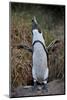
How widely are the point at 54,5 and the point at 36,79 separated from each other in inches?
27.2

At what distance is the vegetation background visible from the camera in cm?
212

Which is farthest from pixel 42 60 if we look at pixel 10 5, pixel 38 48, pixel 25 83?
pixel 10 5

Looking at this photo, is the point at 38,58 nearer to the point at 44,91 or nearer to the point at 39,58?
the point at 39,58

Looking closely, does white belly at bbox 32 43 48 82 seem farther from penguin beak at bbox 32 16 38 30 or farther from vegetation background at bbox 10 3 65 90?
penguin beak at bbox 32 16 38 30

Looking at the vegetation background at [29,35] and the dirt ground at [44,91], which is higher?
the vegetation background at [29,35]

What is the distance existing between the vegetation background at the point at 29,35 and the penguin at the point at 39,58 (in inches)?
1.3

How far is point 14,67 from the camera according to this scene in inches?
83.4

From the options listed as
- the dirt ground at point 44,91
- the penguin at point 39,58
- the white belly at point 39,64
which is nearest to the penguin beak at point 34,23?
the penguin at point 39,58

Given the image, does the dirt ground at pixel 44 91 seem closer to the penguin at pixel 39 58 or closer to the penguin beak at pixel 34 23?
the penguin at pixel 39 58

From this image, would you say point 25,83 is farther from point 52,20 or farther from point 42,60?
point 52,20

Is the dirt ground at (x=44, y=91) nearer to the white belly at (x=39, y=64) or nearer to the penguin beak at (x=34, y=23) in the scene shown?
the white belly at (x=39, y=64)

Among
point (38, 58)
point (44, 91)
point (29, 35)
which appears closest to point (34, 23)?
point (29, 35)

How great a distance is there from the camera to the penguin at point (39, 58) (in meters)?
2.19

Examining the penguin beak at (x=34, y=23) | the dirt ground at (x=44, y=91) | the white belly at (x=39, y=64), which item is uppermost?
the penguin beak at (x=34, y=23)
